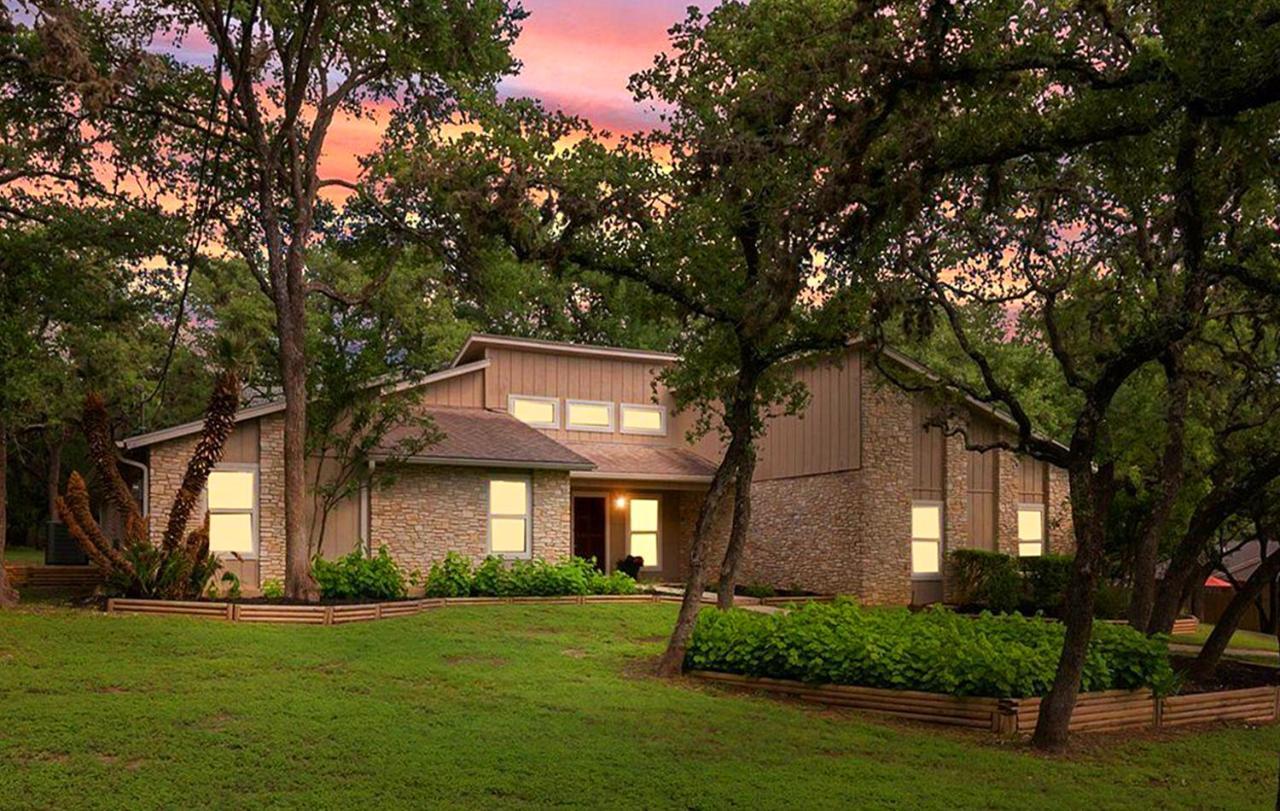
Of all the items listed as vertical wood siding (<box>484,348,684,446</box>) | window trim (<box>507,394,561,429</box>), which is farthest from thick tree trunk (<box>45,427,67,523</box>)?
window trim (<box>507,394,561,429</box>)

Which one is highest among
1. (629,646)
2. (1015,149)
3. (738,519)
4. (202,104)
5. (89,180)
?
(202,104)

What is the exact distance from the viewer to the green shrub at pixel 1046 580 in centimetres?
2420

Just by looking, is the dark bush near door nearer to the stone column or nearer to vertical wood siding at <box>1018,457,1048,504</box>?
the stone column

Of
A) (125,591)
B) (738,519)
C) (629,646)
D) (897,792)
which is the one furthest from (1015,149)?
(125,591)

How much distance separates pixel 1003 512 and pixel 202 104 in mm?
18836

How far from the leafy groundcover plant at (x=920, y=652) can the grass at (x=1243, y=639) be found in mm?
7989

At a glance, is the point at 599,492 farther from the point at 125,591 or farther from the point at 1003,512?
the point at 125,591

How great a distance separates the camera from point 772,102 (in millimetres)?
9758

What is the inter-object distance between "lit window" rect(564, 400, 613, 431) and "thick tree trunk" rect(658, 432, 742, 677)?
43.1ft

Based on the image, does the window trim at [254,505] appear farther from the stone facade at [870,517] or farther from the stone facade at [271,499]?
the stone facade at [870,517]

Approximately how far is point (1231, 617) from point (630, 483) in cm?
A: 1543

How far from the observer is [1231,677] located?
15.1 meters

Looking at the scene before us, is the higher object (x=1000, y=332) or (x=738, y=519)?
(x=1000, y=332)

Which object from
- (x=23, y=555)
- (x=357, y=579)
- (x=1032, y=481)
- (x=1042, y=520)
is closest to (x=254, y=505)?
(x=357, y=579)
